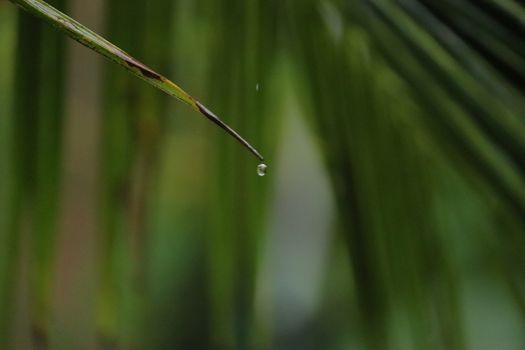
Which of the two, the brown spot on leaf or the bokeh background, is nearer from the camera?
the brown spot on leaf

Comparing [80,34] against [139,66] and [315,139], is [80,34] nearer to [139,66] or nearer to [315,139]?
[139,66]

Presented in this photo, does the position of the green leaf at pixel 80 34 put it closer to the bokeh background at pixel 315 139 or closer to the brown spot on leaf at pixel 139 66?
the brown spot on leaf at pixel 139 66

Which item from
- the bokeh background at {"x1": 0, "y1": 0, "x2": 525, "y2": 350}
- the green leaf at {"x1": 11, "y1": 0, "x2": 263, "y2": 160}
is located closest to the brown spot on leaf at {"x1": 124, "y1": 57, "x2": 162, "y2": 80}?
the green leaf at {"x1": 11, "y1": 0, "x2": 263, "y2": 160}

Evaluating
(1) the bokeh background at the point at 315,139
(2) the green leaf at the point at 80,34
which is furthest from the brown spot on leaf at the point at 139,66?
(1) the bokeh background at the point at 315,139

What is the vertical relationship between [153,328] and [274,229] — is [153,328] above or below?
below

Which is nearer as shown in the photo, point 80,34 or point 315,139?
point 80,34

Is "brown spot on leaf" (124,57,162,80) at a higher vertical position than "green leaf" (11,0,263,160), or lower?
lower

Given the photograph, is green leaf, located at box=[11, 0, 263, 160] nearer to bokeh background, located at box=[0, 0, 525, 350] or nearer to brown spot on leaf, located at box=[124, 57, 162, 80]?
brown spot on leaf, located at box=[124, 57, 162, 80]

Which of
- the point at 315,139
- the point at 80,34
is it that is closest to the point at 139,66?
the point at 80,34

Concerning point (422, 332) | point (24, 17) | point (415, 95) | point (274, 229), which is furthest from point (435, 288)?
point (274, 229)

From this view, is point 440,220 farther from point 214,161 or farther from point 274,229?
point 274,229

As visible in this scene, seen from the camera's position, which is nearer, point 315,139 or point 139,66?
point 139,66
